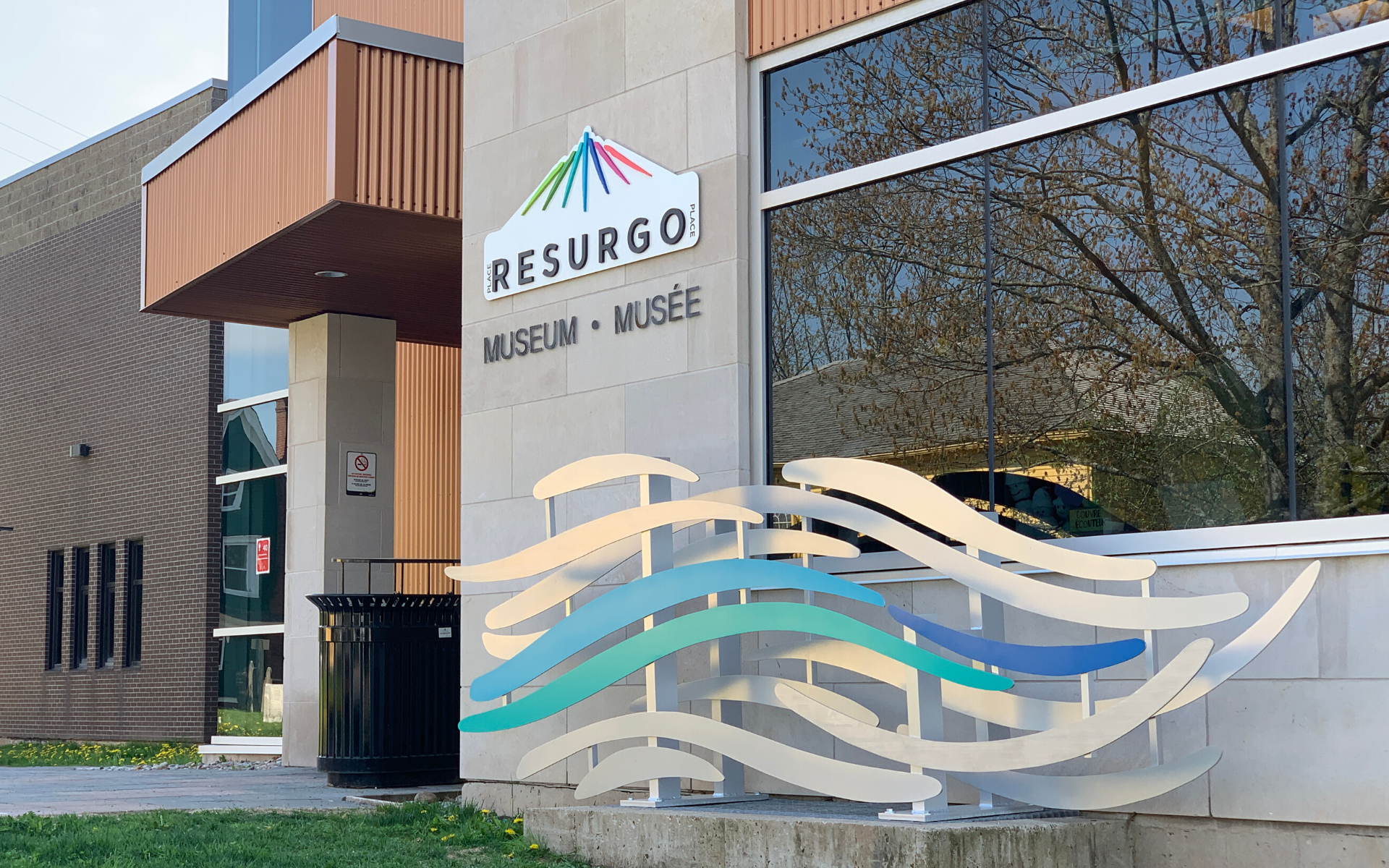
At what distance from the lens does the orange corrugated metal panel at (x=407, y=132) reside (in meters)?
11.2

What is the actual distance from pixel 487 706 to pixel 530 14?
190 inches

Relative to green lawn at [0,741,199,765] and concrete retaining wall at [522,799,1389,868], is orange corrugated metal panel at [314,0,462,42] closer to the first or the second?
concrete retaining wall at [522,799,1389,868]

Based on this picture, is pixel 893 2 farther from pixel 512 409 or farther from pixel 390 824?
pixel 390 824

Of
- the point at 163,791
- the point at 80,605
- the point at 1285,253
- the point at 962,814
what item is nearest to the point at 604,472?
the point at 962,814

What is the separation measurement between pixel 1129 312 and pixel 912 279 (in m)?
1.33

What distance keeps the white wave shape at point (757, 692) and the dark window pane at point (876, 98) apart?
3.06m

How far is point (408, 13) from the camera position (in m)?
14.8

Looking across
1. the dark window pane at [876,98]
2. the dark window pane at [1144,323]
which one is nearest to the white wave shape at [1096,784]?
Answer: the dark window pane at [1144,323]

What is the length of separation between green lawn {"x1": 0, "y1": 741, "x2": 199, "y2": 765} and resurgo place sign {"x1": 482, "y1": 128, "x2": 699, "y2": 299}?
29.7ft

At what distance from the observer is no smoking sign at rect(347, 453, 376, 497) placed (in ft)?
46.7

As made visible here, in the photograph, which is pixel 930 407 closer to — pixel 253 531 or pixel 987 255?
pixel 987 255

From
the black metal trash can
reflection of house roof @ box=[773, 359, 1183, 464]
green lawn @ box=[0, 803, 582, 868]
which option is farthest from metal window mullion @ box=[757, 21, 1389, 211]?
the black metal trash can

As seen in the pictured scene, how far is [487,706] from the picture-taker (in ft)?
32.2

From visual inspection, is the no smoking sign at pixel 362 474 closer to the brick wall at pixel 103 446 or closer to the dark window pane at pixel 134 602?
the brick wall at pixel 103 446
